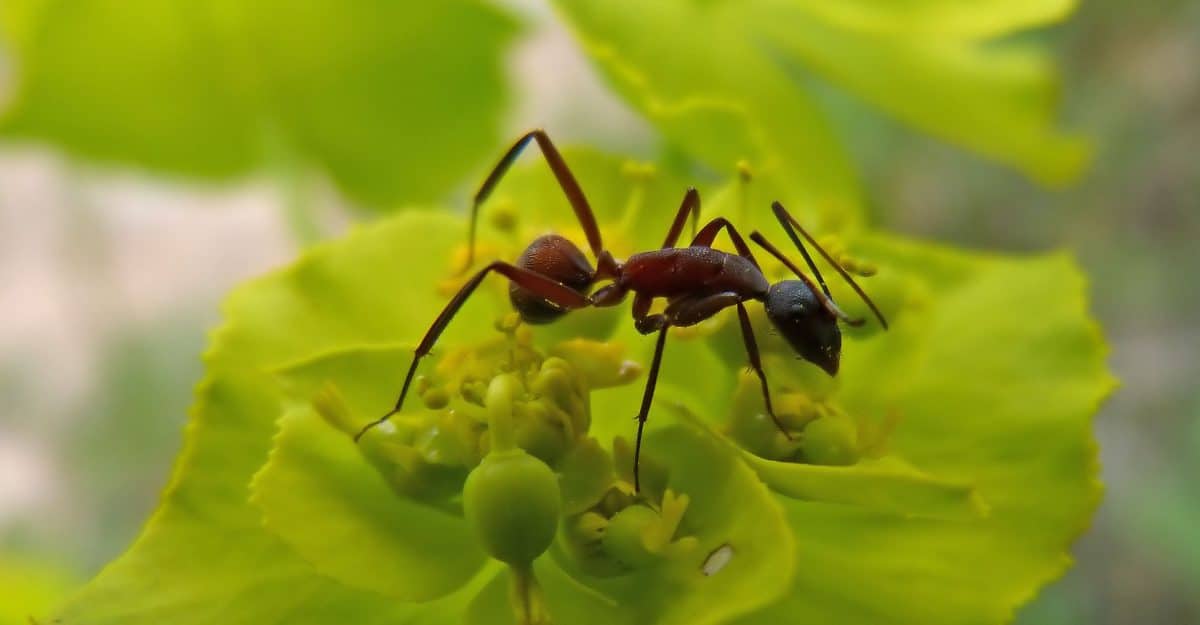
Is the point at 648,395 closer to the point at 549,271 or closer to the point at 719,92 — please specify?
the point at 549,271

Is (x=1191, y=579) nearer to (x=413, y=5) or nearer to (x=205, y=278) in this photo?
(x=413, y=5)

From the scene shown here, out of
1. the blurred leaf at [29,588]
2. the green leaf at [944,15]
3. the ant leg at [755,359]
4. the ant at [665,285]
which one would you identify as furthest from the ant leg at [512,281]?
the blurred leaf at [29,588]

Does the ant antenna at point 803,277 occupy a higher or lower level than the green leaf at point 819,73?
lower

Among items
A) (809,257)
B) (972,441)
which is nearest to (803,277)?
(809,257)

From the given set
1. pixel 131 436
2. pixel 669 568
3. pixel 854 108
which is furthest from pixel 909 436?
pixel 131 436

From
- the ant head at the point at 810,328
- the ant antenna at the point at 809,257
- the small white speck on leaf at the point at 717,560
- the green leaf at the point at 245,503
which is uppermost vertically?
the ant antenna at the point at 809,257

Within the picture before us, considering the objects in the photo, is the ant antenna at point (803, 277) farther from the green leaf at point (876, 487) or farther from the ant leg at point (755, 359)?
the green leaf at point (876, 487)

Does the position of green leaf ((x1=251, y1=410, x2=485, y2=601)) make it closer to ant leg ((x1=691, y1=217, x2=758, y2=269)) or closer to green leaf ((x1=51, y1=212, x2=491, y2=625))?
green leaf ((x1=51, y1=212, x2=491, y2=625))
